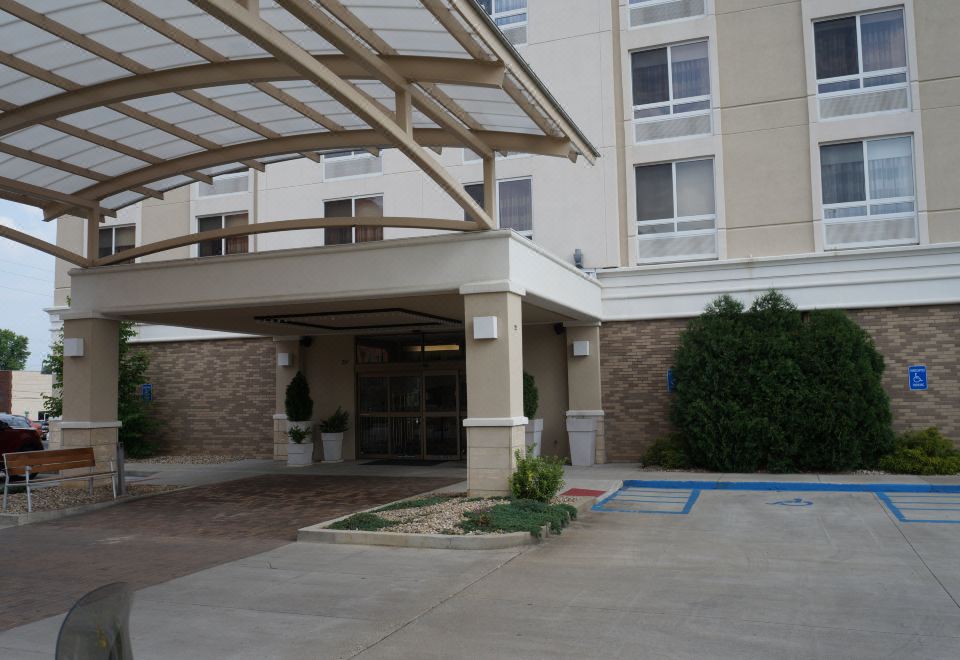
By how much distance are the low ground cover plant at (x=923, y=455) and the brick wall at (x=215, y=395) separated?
1466 cm

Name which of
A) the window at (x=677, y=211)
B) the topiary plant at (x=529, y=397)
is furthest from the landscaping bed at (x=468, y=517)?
the window at (x=677, y=211)

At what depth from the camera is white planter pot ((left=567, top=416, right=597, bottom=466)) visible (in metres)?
17.9

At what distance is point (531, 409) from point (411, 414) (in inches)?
163

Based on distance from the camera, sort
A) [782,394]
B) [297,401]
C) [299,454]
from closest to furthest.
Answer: [782,394] → [299,454] → [297,401]

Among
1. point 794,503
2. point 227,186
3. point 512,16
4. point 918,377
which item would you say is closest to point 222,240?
point 227,186

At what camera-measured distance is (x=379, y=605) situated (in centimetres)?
685

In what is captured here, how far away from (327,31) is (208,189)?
15.6m

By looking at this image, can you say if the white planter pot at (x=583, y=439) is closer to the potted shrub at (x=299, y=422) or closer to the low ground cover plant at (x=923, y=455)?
the low ground cover plant at (x=923, y=455)

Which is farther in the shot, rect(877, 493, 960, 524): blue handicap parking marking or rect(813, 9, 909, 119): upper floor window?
rect(813, 9, 909, 119): upper floor window

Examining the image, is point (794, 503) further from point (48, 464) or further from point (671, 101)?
point (48, 464)

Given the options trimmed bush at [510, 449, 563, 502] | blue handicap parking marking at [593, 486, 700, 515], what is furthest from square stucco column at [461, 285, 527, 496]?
blue handicap parking marking at [593, 486, 700, 515]

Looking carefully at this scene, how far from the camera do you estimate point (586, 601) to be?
692 cm

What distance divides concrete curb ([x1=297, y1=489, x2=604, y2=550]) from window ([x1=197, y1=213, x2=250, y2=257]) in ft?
42.2

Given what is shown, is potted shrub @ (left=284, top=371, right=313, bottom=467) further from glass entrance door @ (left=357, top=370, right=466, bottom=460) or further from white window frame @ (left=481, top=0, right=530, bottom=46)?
white window frame @ (left=481, top=0, right=530, bottom=46)
